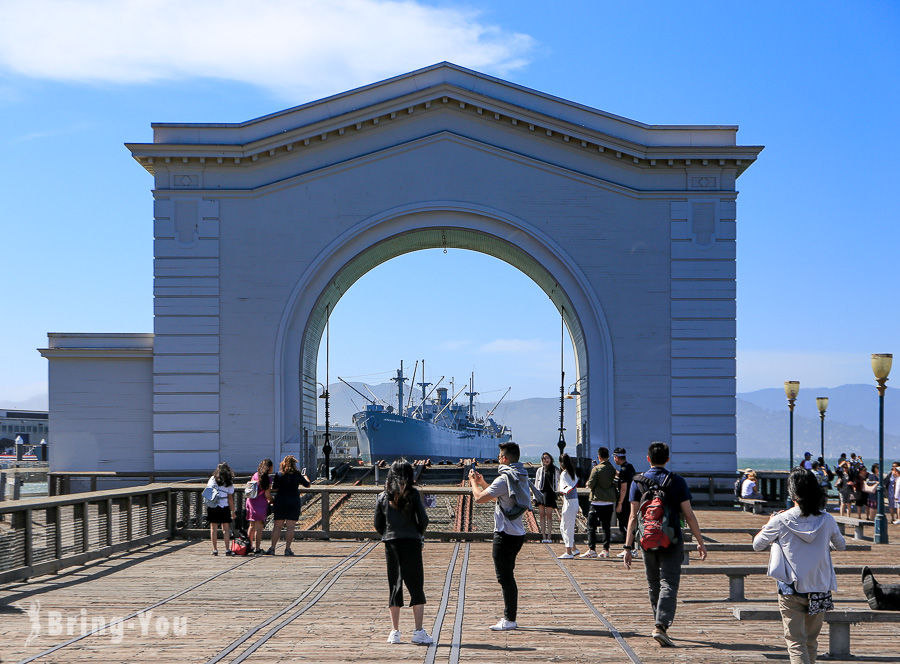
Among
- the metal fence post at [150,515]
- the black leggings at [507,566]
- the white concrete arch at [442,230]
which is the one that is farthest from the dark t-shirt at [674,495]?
the white concrete arch at [442,230]

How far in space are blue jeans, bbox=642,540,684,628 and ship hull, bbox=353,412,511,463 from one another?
67.7 m

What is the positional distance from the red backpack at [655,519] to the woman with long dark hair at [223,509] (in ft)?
27.7

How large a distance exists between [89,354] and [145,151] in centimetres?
606

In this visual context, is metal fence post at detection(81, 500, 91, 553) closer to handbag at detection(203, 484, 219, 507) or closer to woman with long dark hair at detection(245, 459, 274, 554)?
handbag at detection(203, 484, 219, 507)

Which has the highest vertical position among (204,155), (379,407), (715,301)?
(204,155)

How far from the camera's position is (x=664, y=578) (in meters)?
9.29

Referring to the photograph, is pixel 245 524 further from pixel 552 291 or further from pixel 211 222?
pixel 552 291

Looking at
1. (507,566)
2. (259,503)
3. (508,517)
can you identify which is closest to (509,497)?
(508,517)

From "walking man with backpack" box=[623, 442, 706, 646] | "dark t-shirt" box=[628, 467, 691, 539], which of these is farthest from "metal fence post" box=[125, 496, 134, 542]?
"dark t-shirt" box=[628, 467, 691, 539]

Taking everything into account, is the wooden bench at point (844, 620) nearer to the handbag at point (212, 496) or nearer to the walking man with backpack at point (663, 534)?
the walking man with backpack at point (663, 534)

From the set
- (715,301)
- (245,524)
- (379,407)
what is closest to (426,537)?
(245,524)

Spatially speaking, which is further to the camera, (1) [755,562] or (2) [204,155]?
(2) [204,155]

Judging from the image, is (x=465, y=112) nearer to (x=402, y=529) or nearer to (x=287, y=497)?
(x=287, y=497)

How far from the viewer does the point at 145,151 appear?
28.1 meters
